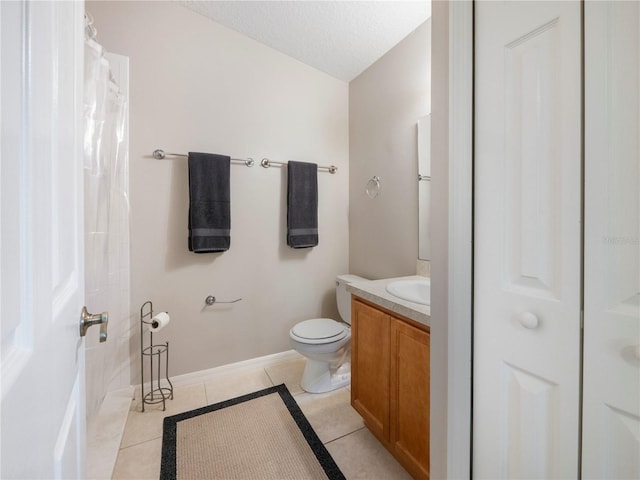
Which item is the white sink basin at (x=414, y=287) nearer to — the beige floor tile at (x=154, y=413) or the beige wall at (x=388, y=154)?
the beige wall at (x=388, y=154)

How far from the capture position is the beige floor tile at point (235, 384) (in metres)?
1.91

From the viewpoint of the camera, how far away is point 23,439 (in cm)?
30

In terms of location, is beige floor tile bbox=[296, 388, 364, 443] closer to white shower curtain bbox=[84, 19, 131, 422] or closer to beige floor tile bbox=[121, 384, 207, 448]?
beige floor tile bbox=[121, 384, 207, 448]

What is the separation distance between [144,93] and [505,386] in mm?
2459

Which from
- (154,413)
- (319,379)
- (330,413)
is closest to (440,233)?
(330,413)

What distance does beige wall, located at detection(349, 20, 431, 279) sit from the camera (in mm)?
1931

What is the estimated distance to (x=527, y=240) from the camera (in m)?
0.70

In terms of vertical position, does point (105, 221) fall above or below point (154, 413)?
above

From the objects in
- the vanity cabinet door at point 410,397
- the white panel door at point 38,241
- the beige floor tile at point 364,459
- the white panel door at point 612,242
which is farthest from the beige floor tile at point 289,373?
the white panel door at point 612,242

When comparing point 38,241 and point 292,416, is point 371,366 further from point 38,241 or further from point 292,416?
point 38,241

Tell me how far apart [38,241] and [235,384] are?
200 centimetres

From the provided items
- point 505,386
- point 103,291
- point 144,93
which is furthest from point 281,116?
point 505,386

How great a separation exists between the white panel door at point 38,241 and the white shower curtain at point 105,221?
3.05 ft

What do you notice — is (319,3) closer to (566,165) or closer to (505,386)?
(566,165)
